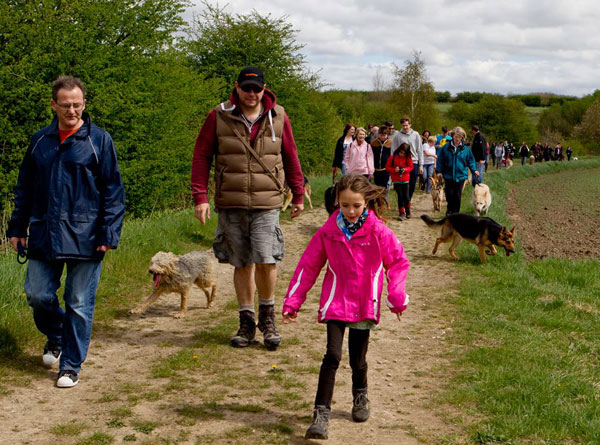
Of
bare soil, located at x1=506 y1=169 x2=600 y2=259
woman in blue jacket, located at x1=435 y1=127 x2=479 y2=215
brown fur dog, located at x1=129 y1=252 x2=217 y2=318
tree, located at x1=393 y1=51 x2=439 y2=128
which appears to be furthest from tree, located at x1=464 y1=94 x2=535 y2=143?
brown fur dog, located at x1=129 y1=252 x2=217 y2=318

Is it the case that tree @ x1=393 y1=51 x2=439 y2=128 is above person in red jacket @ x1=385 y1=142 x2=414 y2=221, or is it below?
above

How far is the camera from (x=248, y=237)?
220 inches

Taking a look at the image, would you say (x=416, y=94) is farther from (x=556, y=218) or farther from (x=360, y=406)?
(x=360, y=406)

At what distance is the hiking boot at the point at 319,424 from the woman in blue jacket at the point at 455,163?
877 centimetres

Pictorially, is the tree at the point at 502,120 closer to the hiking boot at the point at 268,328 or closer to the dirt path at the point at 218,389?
the dirt path at the point at 218,389

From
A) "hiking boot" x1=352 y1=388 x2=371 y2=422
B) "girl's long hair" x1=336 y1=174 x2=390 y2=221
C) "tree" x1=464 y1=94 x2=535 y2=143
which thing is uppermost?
"tree" x1=464 y1=94 x2=535 y2=143

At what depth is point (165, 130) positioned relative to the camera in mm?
17250

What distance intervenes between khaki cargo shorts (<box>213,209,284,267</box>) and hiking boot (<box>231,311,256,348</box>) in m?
0.47

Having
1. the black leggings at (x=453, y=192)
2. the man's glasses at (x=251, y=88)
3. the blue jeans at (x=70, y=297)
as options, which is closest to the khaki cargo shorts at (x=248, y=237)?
the man's glasses at (x=251, y=88)

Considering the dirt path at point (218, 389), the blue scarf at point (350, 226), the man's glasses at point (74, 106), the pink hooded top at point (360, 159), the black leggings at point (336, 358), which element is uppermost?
the man's glasses at point (74, 106)

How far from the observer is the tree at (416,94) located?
5484 centimetres

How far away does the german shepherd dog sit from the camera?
9805 mm

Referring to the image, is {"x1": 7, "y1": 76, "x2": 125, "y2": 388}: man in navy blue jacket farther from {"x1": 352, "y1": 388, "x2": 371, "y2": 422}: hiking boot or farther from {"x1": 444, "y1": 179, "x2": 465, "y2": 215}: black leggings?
{"x1": 444, "y1": 179, "x2": 465, "y2": 215}: black leggings

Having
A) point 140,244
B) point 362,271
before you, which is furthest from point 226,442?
point 140,244
